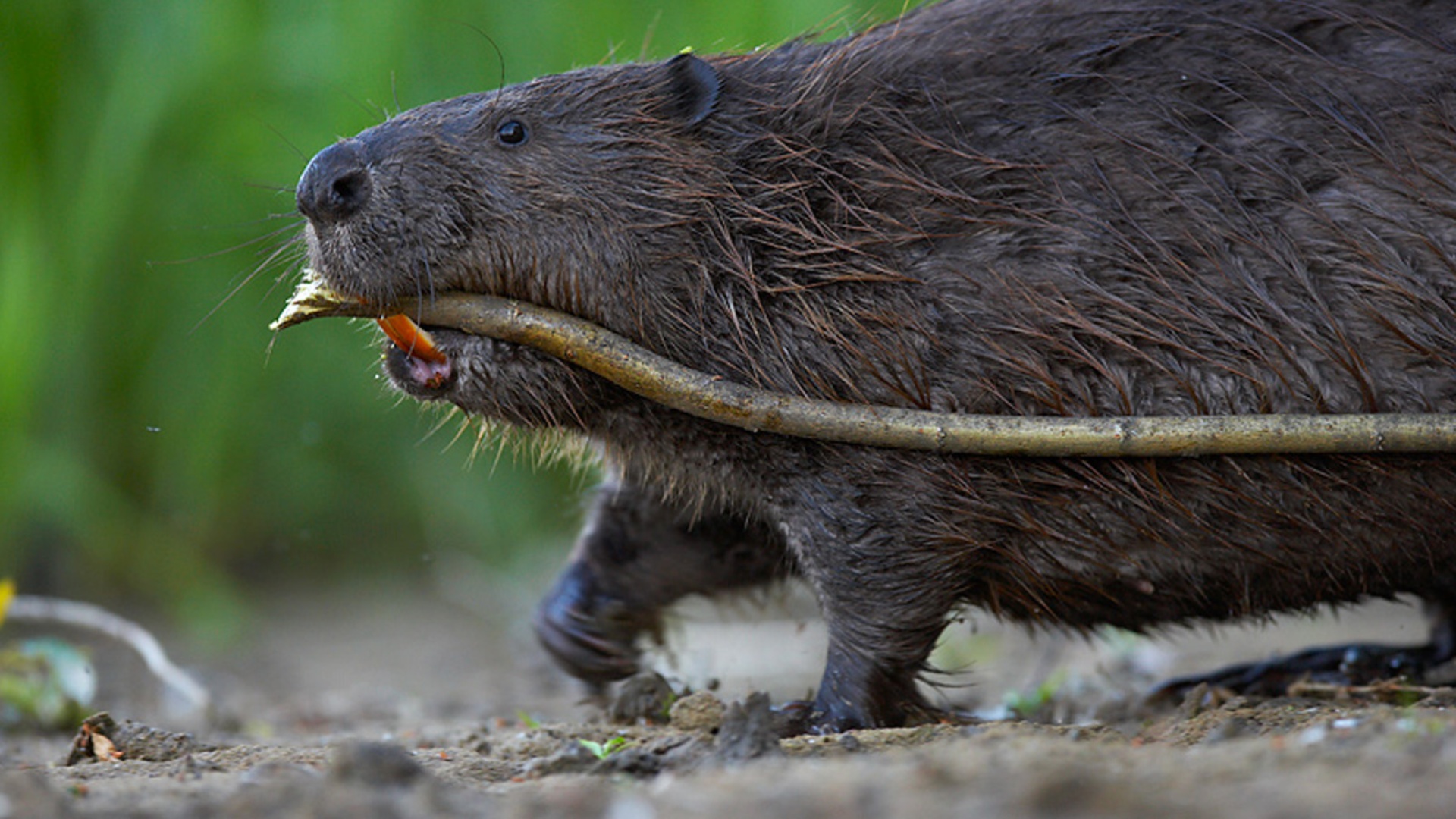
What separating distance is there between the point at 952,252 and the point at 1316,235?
0.62m

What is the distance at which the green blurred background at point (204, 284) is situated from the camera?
16.5ft

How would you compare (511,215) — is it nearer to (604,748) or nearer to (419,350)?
(419,350)

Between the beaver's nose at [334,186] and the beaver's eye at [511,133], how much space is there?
260 mm

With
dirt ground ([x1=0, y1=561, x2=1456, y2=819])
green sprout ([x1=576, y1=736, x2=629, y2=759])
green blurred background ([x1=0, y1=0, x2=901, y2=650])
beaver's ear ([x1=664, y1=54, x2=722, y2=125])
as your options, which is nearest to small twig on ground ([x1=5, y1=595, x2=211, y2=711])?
dirt ground ([x1=0, y1=561, x2=1456, y2=819])

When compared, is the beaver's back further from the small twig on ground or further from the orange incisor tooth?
the small twig on ground

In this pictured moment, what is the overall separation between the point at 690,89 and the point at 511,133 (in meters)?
0.35

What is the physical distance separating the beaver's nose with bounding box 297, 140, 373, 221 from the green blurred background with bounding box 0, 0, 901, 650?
2328 mm

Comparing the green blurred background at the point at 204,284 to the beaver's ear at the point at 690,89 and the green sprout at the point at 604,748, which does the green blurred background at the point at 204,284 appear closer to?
the beaver's ear at the point at 690,89

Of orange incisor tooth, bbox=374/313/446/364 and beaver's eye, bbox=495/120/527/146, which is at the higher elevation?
beaver's eye, bbox=495/120/527/146

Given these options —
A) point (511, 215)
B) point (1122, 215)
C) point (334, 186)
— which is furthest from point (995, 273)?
point (334, 186)

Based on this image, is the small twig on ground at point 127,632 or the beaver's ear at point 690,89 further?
the small twig on ground at point 127,632

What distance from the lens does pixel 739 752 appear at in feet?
6.42

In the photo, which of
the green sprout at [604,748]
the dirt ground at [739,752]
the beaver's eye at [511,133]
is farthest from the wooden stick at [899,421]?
the green sprout at [604,748]

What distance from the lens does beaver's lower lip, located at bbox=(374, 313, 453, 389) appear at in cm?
268
